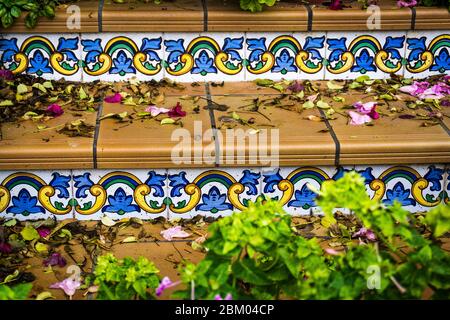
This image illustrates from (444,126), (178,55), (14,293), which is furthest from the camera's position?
(178,55)

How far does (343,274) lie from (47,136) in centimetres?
143

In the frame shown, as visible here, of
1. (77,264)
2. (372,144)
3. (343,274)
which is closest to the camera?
(343,274)

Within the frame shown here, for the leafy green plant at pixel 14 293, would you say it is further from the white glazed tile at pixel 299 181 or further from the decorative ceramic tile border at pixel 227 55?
the decorative ceramic tile border at pixel 227 55

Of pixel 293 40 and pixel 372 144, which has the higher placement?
pixel 293 40

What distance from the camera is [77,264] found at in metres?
2.46

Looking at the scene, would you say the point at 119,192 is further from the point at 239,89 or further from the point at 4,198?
the point at 239,89

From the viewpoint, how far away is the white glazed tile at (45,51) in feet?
9.89

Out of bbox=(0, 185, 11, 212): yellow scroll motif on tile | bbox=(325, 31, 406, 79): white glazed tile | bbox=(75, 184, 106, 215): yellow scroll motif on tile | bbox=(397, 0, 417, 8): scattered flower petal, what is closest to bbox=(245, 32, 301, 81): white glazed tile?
bbox=(325, 31, 406, 79): white glazed tile

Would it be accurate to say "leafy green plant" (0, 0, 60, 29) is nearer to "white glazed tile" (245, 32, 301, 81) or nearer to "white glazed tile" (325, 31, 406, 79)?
"white glazed tile" (245, 32, 301, 81)

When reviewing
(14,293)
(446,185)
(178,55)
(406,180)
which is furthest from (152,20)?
(14,293)

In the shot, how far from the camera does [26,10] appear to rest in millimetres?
2980

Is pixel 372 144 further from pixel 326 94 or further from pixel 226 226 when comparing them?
pixel 226 226

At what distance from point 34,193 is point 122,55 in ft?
2.46

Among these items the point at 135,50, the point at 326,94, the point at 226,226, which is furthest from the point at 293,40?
the point at 226,226
